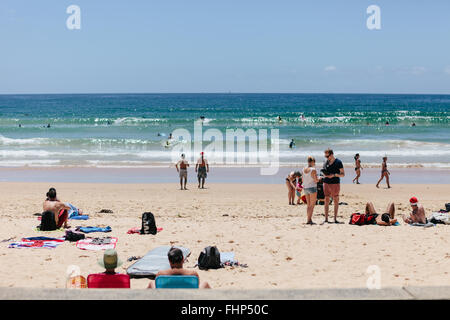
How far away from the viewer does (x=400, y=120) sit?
56.6m

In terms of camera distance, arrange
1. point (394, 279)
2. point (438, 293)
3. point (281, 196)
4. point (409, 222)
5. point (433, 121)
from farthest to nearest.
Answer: point (433, 121)
point (281, 196)
point (409, 222)
point (394, 279)
point (438, 293)

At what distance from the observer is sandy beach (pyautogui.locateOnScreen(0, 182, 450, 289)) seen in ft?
22.6

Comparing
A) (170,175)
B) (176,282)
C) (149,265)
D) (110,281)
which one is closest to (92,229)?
(149,265)

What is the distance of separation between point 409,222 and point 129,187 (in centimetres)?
1034

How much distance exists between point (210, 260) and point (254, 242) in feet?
5.71

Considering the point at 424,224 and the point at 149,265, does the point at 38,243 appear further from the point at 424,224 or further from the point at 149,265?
the point at 424,224

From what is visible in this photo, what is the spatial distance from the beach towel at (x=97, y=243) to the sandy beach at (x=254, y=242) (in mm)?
137

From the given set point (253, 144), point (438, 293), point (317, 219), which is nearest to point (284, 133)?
point (253, 144)

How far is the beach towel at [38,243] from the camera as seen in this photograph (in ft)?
27.6

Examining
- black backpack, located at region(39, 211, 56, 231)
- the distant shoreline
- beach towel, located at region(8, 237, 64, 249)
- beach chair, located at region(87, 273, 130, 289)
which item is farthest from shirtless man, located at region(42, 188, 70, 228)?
the distant shoreline

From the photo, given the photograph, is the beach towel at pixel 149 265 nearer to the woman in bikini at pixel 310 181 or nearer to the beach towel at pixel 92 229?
the beach towel at pixel 92 229

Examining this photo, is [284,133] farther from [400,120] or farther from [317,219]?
[317,219]

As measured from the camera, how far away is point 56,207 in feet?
32.2

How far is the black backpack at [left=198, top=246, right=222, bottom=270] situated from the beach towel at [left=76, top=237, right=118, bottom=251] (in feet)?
6.43
